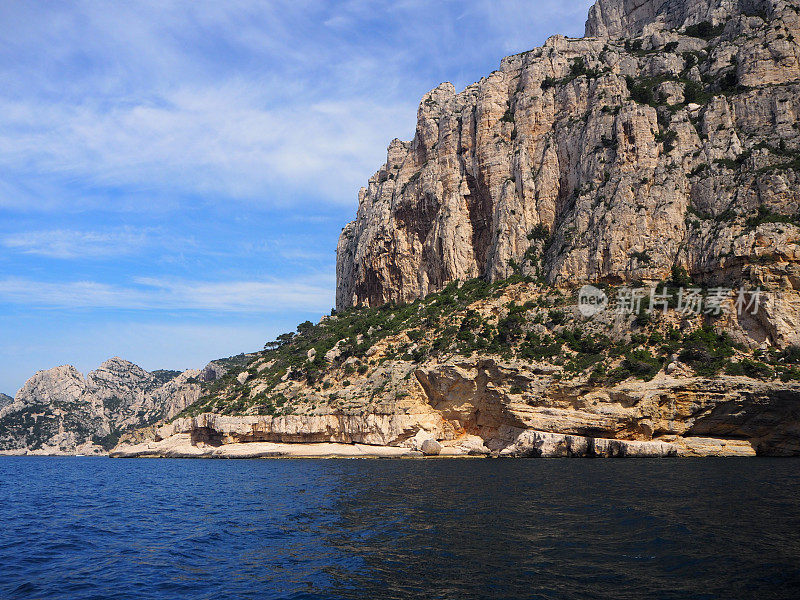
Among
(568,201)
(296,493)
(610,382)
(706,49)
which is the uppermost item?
(706,49)

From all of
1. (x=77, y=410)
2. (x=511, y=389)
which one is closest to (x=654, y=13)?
(x=511, y=389)

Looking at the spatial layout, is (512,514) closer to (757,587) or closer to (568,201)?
(757,587)

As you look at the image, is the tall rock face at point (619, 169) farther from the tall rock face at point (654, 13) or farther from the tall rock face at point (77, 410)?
the tall rock face at point (77, 410)

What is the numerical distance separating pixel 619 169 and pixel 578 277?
54.3ft

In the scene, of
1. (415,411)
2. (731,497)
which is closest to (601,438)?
(415,411)

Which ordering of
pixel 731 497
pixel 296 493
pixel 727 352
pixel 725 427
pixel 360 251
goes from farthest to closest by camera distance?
pixel 360 251 → pixel 727 352 → pixel 725 427 → pixel 296 493 → pixel 731 497

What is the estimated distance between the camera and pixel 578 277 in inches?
2781

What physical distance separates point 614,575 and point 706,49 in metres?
93.5

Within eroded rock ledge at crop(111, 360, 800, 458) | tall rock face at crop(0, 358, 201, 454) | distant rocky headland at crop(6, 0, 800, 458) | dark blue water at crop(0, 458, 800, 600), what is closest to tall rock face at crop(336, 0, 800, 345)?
distant rocky headland at crop(6, 0, 800, 458)

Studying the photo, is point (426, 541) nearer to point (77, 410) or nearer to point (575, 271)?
point (575, 271)

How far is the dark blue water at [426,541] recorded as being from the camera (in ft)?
43.6

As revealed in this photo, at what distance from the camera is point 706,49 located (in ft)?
277

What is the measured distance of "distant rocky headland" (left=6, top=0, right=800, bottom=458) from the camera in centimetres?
5347

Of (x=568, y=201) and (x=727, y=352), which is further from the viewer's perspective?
(x=568, y=201)
